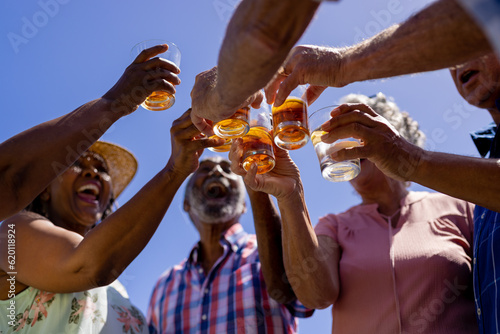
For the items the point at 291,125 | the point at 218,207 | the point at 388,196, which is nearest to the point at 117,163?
the point at 218,207

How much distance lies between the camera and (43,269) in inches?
106

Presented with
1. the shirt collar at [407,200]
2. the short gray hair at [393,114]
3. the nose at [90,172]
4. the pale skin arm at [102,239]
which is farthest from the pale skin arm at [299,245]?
the nose at [90,172]

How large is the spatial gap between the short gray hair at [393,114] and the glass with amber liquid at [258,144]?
1.17 m

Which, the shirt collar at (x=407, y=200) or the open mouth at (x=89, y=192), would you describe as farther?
the open mouth at (x=89, y=192)

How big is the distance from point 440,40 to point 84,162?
9.74ft

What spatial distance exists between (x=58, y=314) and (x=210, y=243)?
6.44 ft

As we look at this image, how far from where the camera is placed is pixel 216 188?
4.92m

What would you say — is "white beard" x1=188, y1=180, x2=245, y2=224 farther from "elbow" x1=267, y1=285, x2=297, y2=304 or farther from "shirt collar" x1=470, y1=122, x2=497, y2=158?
"shirt collar" x1=470, y1=122, x2=497, y2=158

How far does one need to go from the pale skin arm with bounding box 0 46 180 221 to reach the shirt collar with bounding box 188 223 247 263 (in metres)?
1.91

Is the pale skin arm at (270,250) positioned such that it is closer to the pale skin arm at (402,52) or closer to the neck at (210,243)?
the neck at (210,243)

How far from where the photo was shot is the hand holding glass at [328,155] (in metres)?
2.52

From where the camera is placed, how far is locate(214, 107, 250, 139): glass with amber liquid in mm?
2443

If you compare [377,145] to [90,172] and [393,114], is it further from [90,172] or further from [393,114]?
[90,172]

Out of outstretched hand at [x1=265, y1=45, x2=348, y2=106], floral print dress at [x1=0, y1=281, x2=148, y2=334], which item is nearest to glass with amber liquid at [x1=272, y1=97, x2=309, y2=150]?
outstretched hand at [x1=265, y1=45, x2=348, y2=106]
